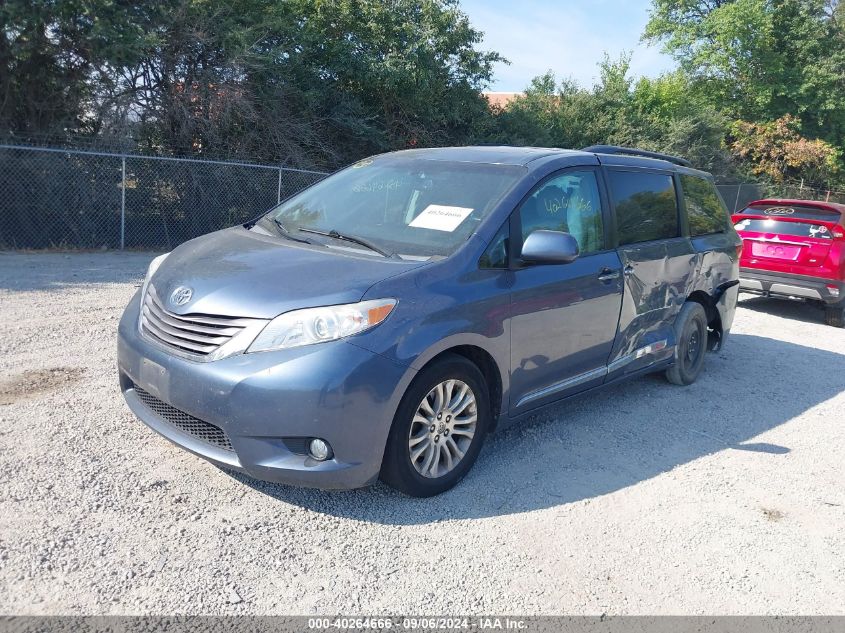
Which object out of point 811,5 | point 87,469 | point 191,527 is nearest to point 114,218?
point 87,469

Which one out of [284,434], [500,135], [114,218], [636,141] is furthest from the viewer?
[636,141]

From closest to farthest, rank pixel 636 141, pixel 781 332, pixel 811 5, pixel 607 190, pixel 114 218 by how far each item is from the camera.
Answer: pixel 607 190 → pixel 781 332 → pixel 114 218 → pixel 636 141 → pixel 811 5

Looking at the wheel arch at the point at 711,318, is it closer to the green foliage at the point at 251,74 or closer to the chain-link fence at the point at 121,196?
the chain-link fence at the point at 121,196

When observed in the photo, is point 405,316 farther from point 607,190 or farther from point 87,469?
point 607,190

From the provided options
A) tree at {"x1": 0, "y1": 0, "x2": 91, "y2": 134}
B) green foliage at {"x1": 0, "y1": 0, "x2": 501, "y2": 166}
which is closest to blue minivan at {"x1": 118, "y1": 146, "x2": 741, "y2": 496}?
tree at {"x1": 0, "y1": 0, "x2": 91, "y2": 134}

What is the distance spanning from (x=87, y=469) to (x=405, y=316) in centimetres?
190

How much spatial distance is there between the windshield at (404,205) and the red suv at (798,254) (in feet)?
22.7

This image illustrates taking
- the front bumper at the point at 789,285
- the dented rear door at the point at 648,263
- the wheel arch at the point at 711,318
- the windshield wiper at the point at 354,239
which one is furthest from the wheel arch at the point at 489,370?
the front bumper at the point at 789,285

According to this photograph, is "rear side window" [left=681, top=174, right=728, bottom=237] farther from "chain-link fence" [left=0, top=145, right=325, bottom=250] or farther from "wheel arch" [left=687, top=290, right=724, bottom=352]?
"chain-link fence" [left=0, top=145, right=325, bottom=250]

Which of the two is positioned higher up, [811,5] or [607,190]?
[811,5]

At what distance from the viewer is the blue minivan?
3301mm

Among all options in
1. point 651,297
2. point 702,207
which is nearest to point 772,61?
point 702,207

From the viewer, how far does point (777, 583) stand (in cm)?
335

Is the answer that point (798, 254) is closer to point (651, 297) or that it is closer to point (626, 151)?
point (626, 151)
